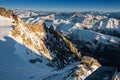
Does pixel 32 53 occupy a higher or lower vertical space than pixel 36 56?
higher

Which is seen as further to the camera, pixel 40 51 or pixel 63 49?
pixel 63 49

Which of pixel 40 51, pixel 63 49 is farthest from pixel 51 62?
pixel 63 49

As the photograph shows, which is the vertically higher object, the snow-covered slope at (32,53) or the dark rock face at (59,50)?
the snow-covered slope at (32,53)

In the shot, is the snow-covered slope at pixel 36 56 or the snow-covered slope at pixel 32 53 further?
the snow-covered slope at pixel 36 56

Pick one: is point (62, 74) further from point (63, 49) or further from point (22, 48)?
point (63, 49)

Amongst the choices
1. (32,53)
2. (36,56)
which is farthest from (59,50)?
(36,56)

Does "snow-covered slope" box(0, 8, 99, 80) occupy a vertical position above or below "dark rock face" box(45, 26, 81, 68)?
above

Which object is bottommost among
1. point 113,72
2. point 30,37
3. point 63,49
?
point 63,49

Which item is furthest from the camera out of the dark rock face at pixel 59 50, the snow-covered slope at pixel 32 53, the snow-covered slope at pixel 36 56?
the dark rock face at pixel 59 50

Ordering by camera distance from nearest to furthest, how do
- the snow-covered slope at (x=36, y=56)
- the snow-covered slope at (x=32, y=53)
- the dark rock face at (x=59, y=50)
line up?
the snow-covered slope at (x=32, y=53), the snow-covered slope at (x=36, y=56), the dark rock face at (x=59, y=50)

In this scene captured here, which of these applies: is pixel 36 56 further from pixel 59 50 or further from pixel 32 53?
pixel 59 50

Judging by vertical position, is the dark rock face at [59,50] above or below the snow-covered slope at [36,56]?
below
